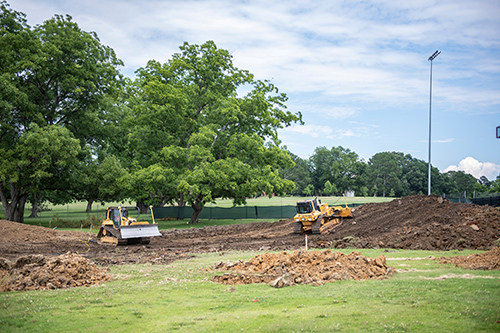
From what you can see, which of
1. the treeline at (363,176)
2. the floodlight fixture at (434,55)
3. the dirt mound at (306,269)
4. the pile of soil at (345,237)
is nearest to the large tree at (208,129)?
the pile of soil at (345,237)

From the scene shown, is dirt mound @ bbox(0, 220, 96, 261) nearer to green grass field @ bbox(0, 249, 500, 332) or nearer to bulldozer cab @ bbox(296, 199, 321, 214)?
green grass field @ bbox(0, 249, 500, 332)

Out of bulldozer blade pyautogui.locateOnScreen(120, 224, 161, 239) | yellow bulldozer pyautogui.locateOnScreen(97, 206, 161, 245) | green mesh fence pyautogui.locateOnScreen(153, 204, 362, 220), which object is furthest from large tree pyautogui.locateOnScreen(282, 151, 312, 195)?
bulldozer blade pyautogui.locateOnScreen(120, 224, 161, 239)

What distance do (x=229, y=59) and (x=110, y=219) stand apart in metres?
21.1

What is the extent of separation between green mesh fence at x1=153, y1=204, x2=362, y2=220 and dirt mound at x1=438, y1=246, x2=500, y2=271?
33411 millimetres

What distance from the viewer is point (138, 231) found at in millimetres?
22984

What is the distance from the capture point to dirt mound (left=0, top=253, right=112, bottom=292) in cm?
1119

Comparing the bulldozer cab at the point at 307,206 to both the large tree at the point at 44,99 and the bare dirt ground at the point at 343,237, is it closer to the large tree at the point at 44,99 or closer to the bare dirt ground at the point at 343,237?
the bare dirt ground at the point at 343,237

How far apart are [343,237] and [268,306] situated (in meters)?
14.7

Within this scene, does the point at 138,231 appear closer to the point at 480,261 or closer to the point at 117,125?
the point at 480,261

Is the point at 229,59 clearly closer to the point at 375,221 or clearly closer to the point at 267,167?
the point at 267,167

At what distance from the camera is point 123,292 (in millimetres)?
10914

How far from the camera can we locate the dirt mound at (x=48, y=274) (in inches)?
440

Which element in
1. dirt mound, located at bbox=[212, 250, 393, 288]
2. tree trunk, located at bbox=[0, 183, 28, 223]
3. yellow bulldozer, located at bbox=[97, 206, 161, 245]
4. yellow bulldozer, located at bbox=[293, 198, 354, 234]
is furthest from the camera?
tree trunk, located at bbox=[0, 183, 28, 223]

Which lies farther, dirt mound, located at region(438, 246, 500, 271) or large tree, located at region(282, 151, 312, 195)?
large tree, located at region(282, 151, 312, 195)
